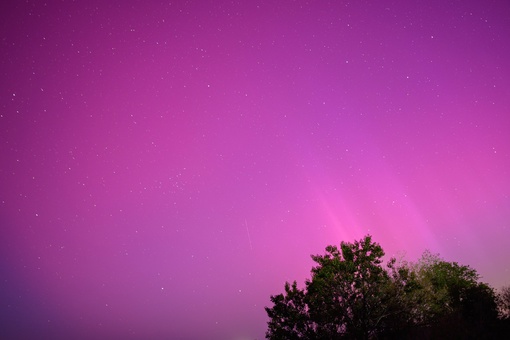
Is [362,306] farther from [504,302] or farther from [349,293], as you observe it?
[504,302]

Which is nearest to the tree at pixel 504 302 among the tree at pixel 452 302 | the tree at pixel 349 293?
the tree at pixel 452 302

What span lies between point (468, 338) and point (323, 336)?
1064 cm

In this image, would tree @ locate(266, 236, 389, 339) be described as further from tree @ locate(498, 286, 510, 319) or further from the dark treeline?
tree @ locate(498, 286, 510, 319)

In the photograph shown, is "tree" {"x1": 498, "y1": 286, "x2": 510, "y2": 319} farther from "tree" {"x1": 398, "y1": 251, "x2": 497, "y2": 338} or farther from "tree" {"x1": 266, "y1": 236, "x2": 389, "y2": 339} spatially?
"tree" {"x1": 266, "y1": 236, "x2": 389, "y2": 339}

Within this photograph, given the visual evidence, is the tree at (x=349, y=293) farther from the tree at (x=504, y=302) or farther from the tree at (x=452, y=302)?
the tree at (x=504, y=302)

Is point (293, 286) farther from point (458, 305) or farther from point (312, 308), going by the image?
point (458, 305)

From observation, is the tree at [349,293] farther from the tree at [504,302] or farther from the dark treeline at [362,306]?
the tree at [504,302]

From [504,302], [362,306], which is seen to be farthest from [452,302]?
[362,306]

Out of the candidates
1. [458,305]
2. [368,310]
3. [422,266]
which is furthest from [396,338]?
[422,266]

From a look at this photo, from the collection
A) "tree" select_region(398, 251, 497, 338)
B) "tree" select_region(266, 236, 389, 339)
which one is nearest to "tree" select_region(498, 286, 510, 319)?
"tree" select_region(398, 251, 497, 338)

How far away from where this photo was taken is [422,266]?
4606 cm

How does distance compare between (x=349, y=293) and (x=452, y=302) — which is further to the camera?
(x=452, y=302)

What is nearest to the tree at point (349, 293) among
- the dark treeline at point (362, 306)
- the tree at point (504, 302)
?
the dark treeline at point (362, 306)

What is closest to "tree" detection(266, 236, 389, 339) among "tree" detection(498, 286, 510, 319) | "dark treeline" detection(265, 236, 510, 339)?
"dark treeline" detection(265, 236, 510, 339)
